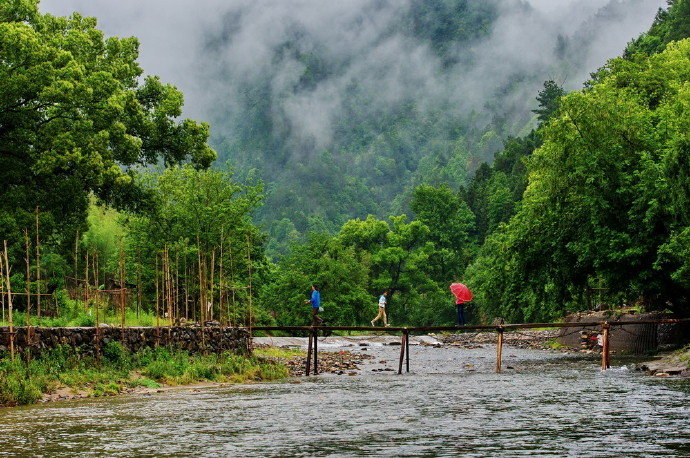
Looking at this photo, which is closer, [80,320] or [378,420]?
[378,420]

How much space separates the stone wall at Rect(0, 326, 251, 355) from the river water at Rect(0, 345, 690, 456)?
274 centimetres

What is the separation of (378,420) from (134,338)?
12518 millimetres

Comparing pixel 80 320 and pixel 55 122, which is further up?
pixel 55 122

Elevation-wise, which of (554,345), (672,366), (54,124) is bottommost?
(554,345)

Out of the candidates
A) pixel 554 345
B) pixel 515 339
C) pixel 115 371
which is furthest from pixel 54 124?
pixel 515 339

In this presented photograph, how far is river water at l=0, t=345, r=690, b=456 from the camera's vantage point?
42.9ft

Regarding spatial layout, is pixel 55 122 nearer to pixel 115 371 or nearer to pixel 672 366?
pixel 115 371

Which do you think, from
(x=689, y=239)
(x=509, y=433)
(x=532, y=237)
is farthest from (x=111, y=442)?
(x=532, y=237)

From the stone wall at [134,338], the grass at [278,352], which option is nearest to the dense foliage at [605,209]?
the grass at [278,352]

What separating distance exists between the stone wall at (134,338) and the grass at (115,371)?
0.87 ft

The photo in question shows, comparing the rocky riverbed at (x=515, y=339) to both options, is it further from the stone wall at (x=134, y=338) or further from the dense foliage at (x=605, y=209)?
the stone wall at (x=134, y=338)

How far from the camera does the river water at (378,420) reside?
42.9 feet

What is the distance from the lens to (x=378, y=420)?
16625mm

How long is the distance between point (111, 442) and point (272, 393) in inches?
386
